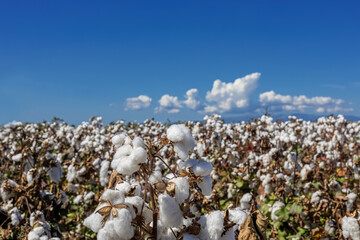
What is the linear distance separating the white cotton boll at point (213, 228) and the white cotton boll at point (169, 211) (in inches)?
5.3

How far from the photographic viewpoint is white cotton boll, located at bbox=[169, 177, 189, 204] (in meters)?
1.53

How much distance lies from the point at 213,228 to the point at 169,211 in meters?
0.23

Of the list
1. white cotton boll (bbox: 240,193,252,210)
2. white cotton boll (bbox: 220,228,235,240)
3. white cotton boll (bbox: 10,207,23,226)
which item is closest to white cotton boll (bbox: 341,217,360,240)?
white cotton boll (bbox: 240,193,252,210)

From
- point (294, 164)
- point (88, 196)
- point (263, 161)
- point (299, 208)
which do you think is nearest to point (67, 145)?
point (88, 196)

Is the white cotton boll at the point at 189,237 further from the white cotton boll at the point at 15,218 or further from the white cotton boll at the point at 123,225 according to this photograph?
the white cotton boll at the point at 15,218

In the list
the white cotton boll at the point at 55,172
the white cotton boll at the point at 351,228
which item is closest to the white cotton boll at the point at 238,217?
the white cotton boll at the point at 351,228

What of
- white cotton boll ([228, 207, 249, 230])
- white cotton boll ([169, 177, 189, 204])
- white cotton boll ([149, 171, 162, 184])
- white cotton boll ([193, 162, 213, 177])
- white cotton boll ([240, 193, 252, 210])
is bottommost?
white cotton boll ([240, 193, 252, 210])

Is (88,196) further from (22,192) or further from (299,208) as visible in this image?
(299,208)

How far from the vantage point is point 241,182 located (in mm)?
6898

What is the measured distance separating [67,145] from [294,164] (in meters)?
7.77

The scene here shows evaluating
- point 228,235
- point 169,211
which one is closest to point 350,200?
point 228,235

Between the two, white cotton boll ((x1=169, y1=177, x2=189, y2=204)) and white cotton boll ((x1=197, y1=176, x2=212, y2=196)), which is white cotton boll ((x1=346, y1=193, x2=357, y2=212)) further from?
white cotton boll ((x1=169, y1=177, x2=189, y2=204))

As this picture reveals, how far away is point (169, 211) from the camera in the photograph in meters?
1.52

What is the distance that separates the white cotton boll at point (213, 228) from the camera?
159 centimetres
